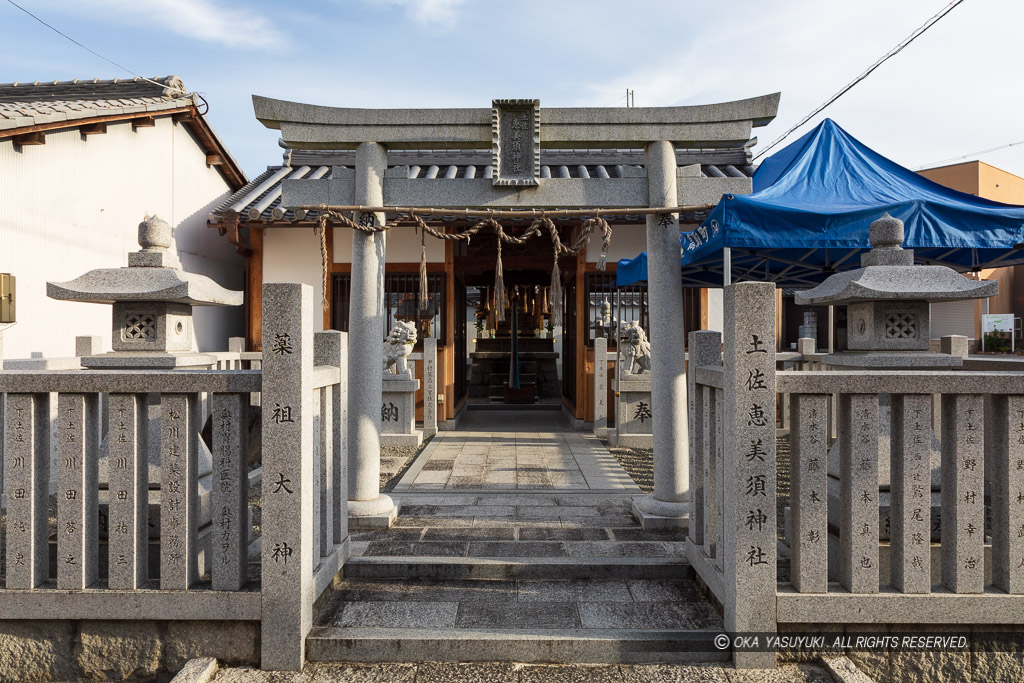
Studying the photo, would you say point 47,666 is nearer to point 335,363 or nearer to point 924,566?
point 335,363

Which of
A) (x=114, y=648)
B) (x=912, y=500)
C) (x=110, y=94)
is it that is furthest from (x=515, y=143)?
(x=110, y=94)

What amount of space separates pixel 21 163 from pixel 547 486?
27.0 ft

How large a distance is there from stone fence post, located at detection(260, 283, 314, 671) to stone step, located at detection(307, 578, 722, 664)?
0.22 m

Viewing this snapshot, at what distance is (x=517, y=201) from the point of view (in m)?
5.21

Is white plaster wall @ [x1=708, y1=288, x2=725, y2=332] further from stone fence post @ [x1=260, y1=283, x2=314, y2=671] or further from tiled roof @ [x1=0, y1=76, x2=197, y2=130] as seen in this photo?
tiled roof @ [x1=0, y1=76, x2=197, y2=130]

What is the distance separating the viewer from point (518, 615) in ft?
12.1

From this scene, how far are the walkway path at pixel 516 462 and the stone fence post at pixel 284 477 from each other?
3.00 metres

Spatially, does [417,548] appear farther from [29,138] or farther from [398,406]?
[29,138]

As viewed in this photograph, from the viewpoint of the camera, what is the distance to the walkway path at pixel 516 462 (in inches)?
265

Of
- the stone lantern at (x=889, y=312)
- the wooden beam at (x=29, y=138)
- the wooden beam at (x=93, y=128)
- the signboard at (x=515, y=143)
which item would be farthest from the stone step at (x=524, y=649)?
the wooden beam at (x=93, y=128)

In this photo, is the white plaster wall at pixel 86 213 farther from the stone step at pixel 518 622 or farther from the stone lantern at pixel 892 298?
the stone lantern at pixel 892 298

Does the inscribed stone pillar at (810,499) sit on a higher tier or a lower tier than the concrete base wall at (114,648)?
higher

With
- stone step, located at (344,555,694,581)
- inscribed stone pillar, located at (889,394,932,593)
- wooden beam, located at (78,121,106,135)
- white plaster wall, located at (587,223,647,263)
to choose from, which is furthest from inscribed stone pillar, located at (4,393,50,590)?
white plaster wall, located at (587,223,647,263)

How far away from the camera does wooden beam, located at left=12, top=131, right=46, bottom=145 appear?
7.51 m
